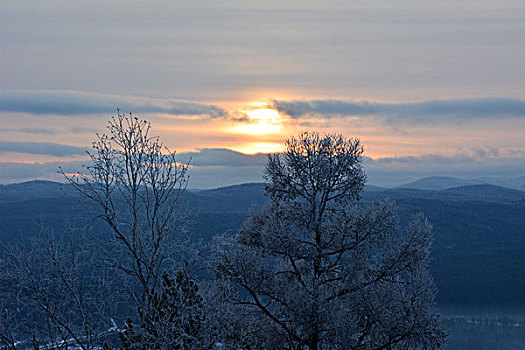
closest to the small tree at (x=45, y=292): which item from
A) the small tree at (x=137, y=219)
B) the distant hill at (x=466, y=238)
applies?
the small tree at (x=137, y=219)

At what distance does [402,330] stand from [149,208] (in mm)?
9384

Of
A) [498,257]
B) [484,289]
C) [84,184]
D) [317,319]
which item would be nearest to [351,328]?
[317,319]

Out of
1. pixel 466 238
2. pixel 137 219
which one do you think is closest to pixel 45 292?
pixel 137 219

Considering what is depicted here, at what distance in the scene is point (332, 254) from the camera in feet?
65.2

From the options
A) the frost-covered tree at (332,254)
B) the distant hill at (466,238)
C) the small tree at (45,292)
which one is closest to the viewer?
the small tree at (45,292)

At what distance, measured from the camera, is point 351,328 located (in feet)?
60.9

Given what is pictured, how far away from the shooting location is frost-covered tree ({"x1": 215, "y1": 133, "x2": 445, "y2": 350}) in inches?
760

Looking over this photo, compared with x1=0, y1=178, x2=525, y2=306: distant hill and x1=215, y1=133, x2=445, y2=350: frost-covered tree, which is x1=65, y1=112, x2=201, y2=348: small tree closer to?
x1=215, y1=133, x2=445, y2=350: frost-covered tree

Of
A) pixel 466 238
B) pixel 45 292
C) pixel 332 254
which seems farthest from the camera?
pixel 466 238

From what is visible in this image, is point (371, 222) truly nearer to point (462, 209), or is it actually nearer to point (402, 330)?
point (402, 330)

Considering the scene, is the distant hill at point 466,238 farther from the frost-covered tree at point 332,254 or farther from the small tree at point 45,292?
the small tree at point 45,292

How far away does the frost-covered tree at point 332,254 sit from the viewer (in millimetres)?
19297

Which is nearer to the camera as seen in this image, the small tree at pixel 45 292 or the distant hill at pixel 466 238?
the small tree at pixel 45 292

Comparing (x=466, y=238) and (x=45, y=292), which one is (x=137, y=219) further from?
(x=466, y=238)
